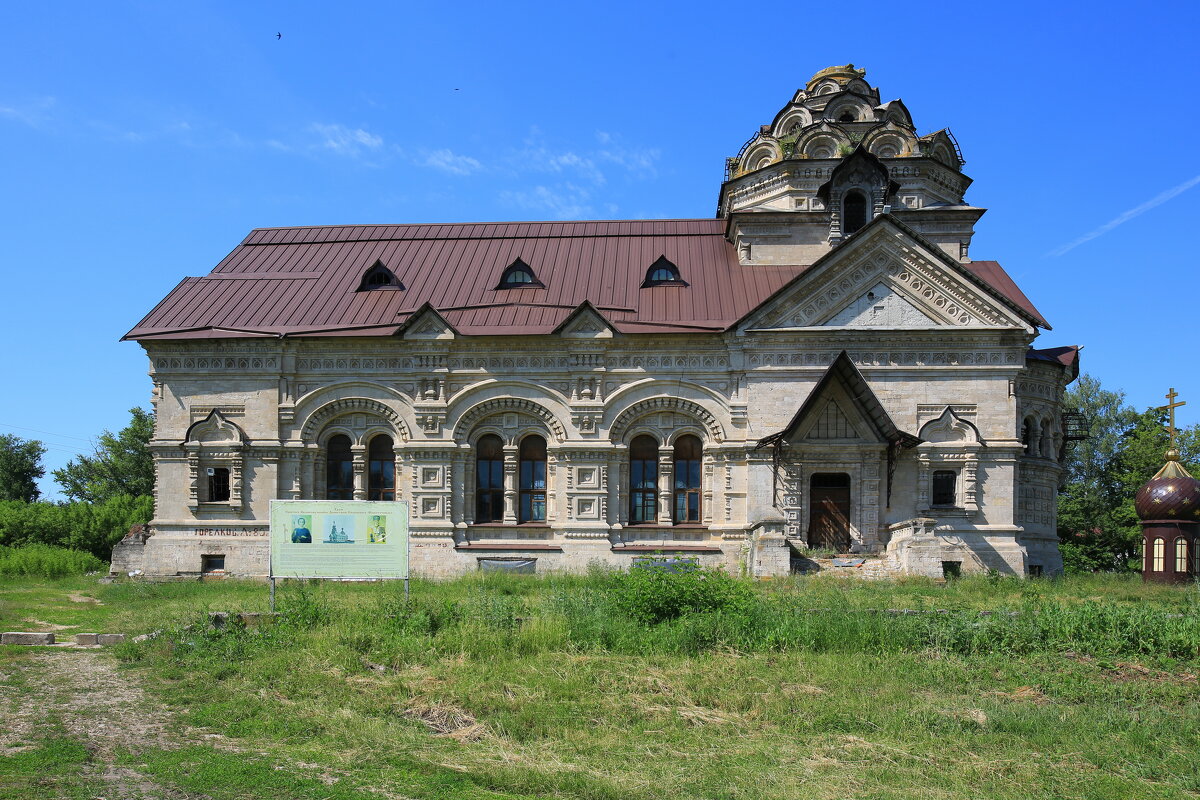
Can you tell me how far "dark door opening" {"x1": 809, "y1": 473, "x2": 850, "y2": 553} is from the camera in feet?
79.9

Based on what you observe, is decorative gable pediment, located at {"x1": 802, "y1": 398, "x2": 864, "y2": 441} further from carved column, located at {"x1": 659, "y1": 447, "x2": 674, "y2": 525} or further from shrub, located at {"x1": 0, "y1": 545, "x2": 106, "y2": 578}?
shrub, located at {"x1": 0, "y1": 545, "x2": 106, "y2": 578}

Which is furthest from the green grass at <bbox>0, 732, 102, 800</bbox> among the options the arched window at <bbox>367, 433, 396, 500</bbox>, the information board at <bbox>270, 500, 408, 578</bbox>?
the arched window at <bbox>367, 433, 396, 500</bbox>

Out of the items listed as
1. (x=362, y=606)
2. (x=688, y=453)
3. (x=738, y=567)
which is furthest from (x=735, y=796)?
(x=688, y=453)

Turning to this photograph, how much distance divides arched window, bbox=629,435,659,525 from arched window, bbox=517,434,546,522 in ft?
7.71

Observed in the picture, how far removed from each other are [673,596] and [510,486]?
1183 centimetres

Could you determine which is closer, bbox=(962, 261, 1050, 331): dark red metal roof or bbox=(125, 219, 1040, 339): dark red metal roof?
bbox=(962, 261, 1050, 331): dark red metal roof

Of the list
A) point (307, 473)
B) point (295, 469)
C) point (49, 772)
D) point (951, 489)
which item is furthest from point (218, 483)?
point (951, 489)

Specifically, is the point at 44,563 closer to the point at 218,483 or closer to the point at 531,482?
the point at 218,483

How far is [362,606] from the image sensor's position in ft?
50.8

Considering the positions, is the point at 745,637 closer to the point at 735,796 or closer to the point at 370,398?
the point at 735,796

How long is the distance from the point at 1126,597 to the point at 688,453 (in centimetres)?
1086

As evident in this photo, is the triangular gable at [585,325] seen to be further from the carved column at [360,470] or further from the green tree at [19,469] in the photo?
the green tree at [19,469]

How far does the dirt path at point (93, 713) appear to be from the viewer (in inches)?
341

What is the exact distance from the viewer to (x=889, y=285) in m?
24.6
